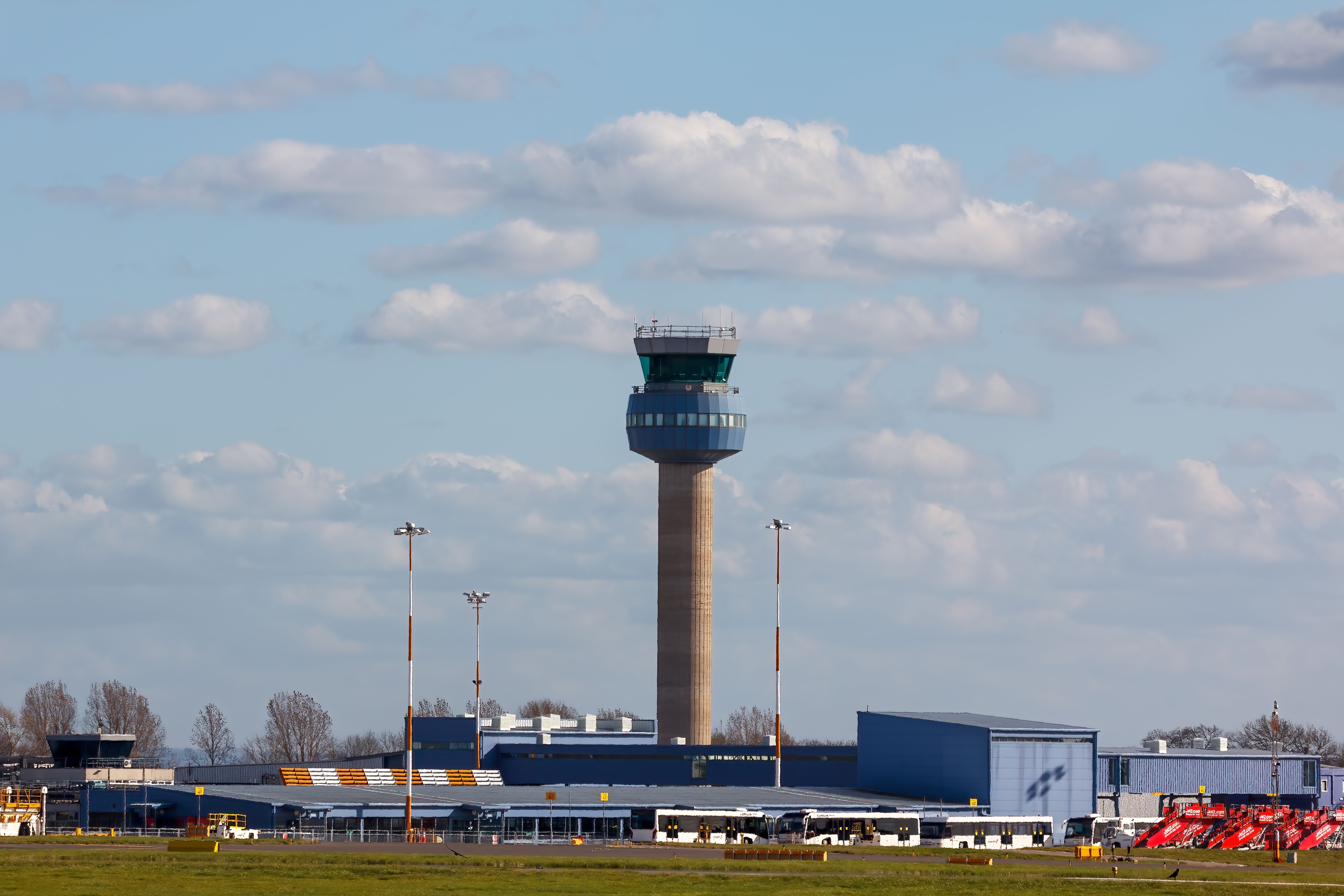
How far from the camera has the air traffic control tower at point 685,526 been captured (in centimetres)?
16775

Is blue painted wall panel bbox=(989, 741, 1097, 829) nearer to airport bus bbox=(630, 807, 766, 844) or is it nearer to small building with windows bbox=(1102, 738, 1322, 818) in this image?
small building with windows bbox=(1102, 738, 1322, 818)

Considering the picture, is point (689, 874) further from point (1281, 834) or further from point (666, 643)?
point (666, 643)

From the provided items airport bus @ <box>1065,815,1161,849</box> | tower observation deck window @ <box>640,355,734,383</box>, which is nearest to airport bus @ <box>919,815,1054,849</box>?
airport bus @ <box>1065,815,1161,849</box>

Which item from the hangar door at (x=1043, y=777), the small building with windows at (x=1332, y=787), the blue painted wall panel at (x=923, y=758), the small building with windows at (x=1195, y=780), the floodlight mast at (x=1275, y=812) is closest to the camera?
the floodlight mast at (x=1275, y=812)

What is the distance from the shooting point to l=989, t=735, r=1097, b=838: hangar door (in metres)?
136

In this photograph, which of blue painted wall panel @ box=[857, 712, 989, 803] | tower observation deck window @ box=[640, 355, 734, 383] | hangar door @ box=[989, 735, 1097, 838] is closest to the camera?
hangar door @ box=[989, 735, 1097, 838]

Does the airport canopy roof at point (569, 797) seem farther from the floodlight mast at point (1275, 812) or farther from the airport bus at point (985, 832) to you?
the floodlight mast at point (1275, 812)

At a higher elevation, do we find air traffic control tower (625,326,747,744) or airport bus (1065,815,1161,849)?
air traffic control tower (625,326,747,744)

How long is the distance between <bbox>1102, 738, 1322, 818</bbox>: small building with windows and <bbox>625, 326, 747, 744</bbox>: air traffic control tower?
3528 cm

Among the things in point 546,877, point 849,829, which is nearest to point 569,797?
point 849,829

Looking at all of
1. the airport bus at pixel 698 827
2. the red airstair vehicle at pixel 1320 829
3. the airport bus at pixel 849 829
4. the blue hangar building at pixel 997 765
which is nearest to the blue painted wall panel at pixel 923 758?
the blue hangar building at pixel 997 765

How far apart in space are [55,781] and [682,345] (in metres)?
65.0

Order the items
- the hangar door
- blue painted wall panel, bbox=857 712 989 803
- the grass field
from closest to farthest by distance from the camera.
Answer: the grass field → the hangar door → blue painted wall panel, bbox=857 712 989 803

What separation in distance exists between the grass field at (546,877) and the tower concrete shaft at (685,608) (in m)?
71.0
